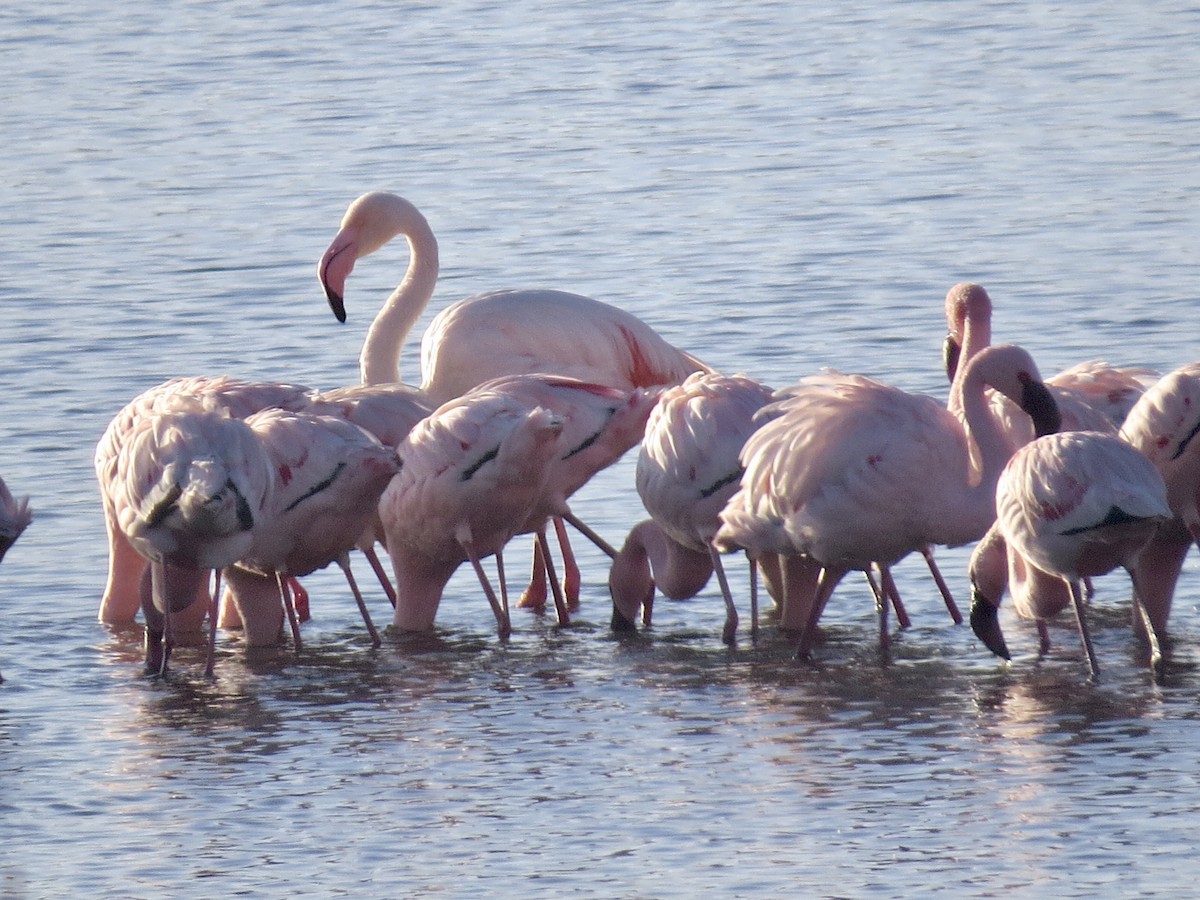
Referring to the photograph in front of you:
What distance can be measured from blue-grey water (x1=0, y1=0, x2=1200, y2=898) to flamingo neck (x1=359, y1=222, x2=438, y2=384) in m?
0.86

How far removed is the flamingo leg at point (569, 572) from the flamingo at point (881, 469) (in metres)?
1.16

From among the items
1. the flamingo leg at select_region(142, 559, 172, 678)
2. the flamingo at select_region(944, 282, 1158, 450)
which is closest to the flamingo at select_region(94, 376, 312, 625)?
the flamingo leg at select_region(142, 559, 172, 678)

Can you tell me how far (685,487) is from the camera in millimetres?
7012

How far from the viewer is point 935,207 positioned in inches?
520

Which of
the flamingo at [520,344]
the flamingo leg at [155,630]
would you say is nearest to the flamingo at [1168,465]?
the flamingo at [520,344]

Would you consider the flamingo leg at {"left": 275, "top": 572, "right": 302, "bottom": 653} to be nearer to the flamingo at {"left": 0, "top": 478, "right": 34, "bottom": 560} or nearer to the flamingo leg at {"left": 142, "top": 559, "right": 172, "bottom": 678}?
the flamingo leg at {"left": 142, "top": 559, "right": 172, "bottom": 678}

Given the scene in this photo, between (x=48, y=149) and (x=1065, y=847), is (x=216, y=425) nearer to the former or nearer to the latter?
(x=1065, y=847)

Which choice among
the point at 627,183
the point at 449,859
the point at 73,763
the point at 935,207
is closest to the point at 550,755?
the point at 449,859

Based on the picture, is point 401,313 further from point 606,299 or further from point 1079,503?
point 1079,503

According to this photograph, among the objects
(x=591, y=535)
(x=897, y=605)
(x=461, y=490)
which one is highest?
(x=461, y=490)

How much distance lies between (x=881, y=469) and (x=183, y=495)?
1.85 meters

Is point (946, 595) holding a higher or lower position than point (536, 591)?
higher

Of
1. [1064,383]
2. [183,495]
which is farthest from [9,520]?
[1064,383]

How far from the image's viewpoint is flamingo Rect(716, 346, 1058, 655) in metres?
6.55
